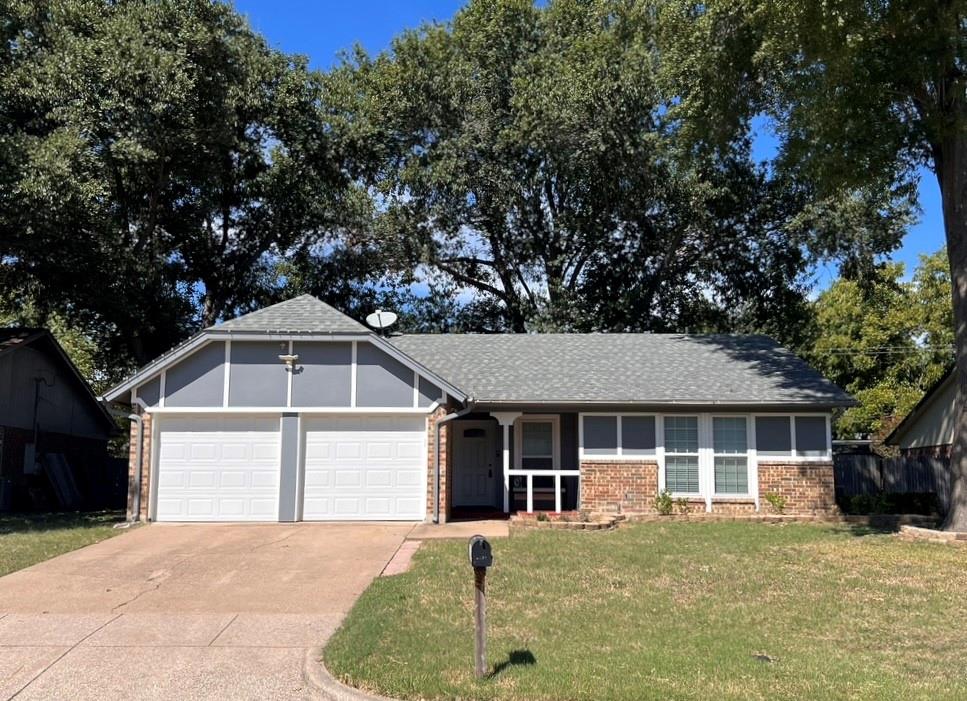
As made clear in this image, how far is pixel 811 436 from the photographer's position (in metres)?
17.9

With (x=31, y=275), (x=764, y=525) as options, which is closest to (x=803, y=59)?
(x=764, y=525)

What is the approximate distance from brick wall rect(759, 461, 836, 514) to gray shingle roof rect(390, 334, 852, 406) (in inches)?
58.9

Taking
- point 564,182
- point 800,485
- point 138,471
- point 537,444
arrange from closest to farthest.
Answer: point 138,471 → point 800,485 → point 537,444 → point 564,182

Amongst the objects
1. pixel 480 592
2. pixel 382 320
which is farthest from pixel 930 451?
pixel 480 592

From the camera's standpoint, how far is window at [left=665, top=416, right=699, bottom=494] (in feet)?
58.5

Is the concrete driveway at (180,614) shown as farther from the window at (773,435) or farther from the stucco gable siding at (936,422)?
the stucco gable siding at (936,422)

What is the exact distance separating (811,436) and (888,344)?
29556 millimetres

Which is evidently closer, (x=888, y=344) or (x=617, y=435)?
(x=617, y=435)

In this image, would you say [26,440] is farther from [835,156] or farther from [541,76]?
[835,156]

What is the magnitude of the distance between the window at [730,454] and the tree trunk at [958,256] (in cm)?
417

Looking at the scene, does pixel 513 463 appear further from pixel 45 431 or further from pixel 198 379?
pixel 45 431

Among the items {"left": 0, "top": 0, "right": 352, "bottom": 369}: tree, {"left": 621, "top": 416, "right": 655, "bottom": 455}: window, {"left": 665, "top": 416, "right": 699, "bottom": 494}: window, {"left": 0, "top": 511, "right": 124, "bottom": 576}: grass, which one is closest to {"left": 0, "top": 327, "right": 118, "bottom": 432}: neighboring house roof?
{"left": 0, "top": 0, "right": 352, "bottom": 369}: tree

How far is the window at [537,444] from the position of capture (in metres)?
19.1

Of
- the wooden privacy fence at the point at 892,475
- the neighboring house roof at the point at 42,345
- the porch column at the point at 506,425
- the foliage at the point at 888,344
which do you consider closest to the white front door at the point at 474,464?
the porch column at the point at 506,425
